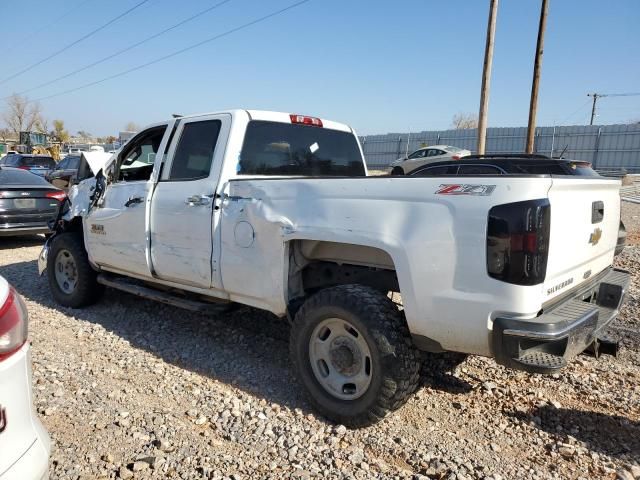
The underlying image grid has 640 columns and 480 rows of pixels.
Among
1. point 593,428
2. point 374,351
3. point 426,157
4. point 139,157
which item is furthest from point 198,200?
point 426,157

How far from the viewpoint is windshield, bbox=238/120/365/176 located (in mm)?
4164

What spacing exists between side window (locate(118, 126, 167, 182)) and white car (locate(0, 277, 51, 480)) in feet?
11.2

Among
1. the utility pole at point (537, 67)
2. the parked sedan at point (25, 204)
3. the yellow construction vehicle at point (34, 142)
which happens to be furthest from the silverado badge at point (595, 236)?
the yellow construction vehicle at point (34, 142)

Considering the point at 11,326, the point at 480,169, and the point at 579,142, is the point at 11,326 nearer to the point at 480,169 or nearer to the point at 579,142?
the point at 480,169

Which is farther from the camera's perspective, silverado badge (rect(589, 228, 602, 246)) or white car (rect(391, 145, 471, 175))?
white car (rect(391, 145, 471, 175))

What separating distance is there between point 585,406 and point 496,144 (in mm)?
33777

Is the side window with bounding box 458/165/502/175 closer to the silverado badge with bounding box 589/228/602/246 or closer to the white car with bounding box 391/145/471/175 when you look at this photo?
the silverado badge with bounding box 589/228/602/246

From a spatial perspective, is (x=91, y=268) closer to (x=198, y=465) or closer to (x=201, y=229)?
(x=201, y=229)

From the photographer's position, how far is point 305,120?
15.3ft

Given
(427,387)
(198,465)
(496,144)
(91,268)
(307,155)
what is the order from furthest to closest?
1. (496,144)
2. (91,268)
3. (307,155)
4. (427,387)
5. (198,465)

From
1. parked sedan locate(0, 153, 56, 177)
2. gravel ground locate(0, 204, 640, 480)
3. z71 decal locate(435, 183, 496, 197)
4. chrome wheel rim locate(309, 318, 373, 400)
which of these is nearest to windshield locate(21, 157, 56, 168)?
parked sedan locate(0, 153, 56, 177)

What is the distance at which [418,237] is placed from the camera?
2.77 m

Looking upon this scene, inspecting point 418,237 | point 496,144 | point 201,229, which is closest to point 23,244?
point 201,229

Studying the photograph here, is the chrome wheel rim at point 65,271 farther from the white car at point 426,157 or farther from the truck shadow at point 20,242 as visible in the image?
the white car at point 426,157
